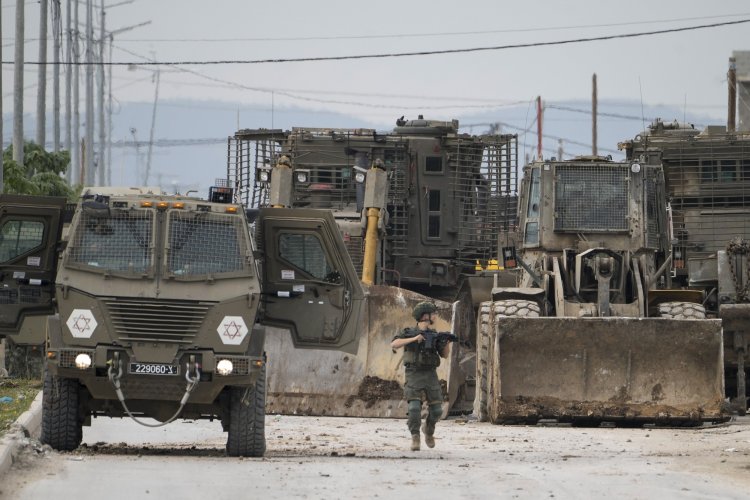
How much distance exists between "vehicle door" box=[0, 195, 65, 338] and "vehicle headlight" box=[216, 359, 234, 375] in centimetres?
195

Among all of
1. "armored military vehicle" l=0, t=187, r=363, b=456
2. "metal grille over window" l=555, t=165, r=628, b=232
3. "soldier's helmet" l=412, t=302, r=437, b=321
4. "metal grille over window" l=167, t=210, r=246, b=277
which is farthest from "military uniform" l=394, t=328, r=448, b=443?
"metal grille over window" l=555, t=165, r=628, b=232

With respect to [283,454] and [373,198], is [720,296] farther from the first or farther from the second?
[283,454]

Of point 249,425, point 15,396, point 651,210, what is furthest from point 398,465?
point 15,396

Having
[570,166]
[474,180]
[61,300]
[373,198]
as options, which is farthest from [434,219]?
[61,300]

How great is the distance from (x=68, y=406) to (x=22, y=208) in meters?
2.02

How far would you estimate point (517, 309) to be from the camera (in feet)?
63.8

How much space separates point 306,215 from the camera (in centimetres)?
1595

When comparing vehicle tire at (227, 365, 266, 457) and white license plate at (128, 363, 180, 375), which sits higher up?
white license plate at (128, 363, 180, 375)

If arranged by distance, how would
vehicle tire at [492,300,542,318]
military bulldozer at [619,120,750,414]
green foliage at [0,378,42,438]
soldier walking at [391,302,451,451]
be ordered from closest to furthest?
1. soldier walking at [391,302,451,451]
2. green foliage at [0,378,42,438]
3. vehicle tire at [492,300,542,318]
4. military bulldozer at [619,120,750,414]

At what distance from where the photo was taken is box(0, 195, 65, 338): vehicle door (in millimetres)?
15633

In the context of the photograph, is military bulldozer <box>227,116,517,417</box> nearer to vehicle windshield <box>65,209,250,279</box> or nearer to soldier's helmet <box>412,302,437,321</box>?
soldier's helmet <box>412,302,437,321</box>

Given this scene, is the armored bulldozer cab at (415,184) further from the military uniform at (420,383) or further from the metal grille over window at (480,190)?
the military uniform at (420,383)

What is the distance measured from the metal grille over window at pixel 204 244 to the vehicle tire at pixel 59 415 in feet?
4.65

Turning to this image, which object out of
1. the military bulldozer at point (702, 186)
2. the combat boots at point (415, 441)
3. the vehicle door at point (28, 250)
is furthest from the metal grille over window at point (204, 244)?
the military bulldozer at point (702, 186)
